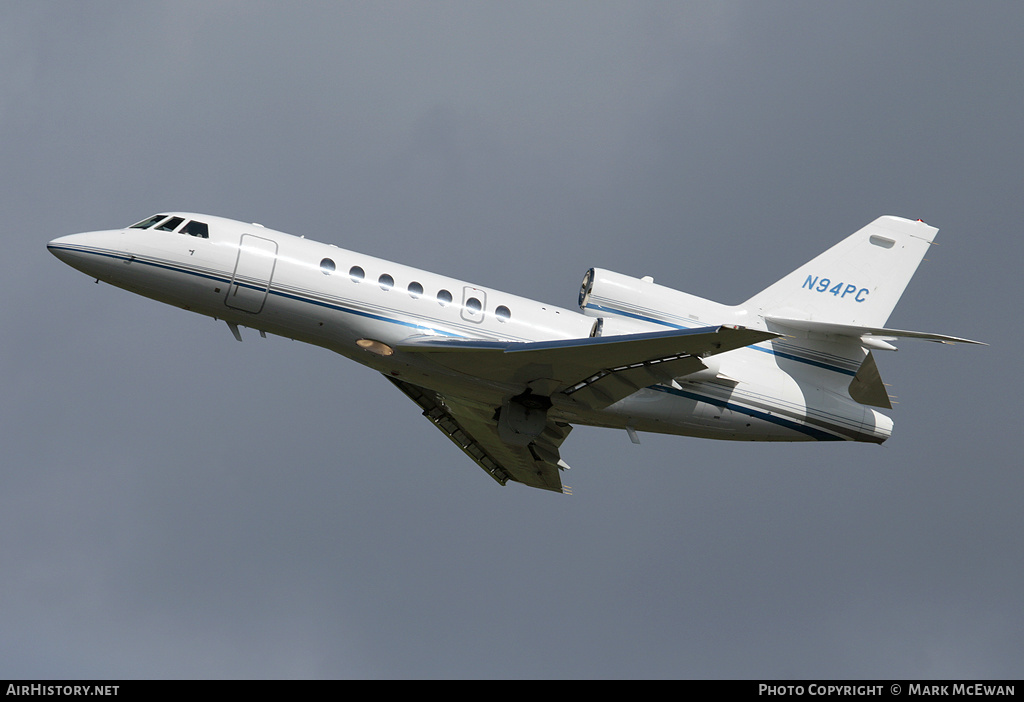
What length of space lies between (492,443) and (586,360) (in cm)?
686

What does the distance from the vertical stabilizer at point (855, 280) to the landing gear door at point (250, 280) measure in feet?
35.1

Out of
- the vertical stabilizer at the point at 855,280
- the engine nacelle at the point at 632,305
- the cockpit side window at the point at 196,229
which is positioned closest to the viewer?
the cockpit side window at the point at 196,229

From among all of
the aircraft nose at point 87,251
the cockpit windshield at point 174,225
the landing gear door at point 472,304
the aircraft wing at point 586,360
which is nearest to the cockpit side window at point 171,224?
the cockpit windshield at point 174,225

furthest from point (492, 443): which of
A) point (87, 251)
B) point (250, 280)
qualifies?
point (87, 251)

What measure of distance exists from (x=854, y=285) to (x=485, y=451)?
1009 cm

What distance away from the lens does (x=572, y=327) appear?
2436cm

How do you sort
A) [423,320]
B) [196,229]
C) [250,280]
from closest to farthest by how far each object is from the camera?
1. [250,280]
2. [196,229]
3. [423,320]

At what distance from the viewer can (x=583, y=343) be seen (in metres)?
21.9

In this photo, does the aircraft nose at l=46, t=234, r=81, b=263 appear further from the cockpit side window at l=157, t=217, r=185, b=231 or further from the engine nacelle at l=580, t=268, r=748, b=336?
the engine nacelle at l=580, t=268, r=748, b=336

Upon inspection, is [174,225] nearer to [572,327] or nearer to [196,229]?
[196,229]

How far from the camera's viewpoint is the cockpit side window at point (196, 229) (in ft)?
75.9

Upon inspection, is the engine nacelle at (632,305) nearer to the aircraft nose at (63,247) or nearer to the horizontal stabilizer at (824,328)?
the horizontal stabilizer at (824,328)
